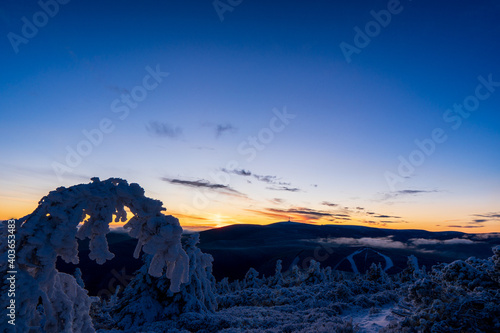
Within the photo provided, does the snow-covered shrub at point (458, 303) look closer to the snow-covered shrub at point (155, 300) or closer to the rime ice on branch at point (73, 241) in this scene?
the rime ice on branch at point (73, 241)

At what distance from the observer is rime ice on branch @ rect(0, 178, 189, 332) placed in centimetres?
443

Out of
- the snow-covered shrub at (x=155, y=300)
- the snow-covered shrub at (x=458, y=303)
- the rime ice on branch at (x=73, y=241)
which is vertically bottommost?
the snow-covered shrub at (x=155, y=300)

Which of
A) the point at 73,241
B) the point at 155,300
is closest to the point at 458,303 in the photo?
the point at 73,241

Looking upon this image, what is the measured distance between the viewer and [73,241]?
4.73m

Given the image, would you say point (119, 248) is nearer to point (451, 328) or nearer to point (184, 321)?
point (184, 321)

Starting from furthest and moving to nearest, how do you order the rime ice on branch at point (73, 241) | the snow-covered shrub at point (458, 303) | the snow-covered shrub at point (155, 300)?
the snow-covered shrub at point (155, 300), the snow-covered shrub at point (458, 303), the rime ice on branch at point (73, 241)

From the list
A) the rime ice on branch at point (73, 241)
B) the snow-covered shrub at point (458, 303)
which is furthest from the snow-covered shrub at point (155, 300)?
the rime ice on branch at point (73, 241)

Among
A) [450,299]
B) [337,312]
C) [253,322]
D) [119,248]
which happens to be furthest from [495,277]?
[119,248]

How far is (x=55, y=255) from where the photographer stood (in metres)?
4.65

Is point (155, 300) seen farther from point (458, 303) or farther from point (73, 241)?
point (458, 303)

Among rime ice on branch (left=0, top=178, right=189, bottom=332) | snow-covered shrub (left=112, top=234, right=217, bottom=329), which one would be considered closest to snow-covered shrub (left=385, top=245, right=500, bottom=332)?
rime ice on branch (left=0, top=178, right=189, bottom=332)

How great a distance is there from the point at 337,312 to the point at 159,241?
15.6m

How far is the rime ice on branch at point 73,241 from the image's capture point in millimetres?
4434

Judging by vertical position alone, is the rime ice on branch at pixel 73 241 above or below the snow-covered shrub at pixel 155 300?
above
